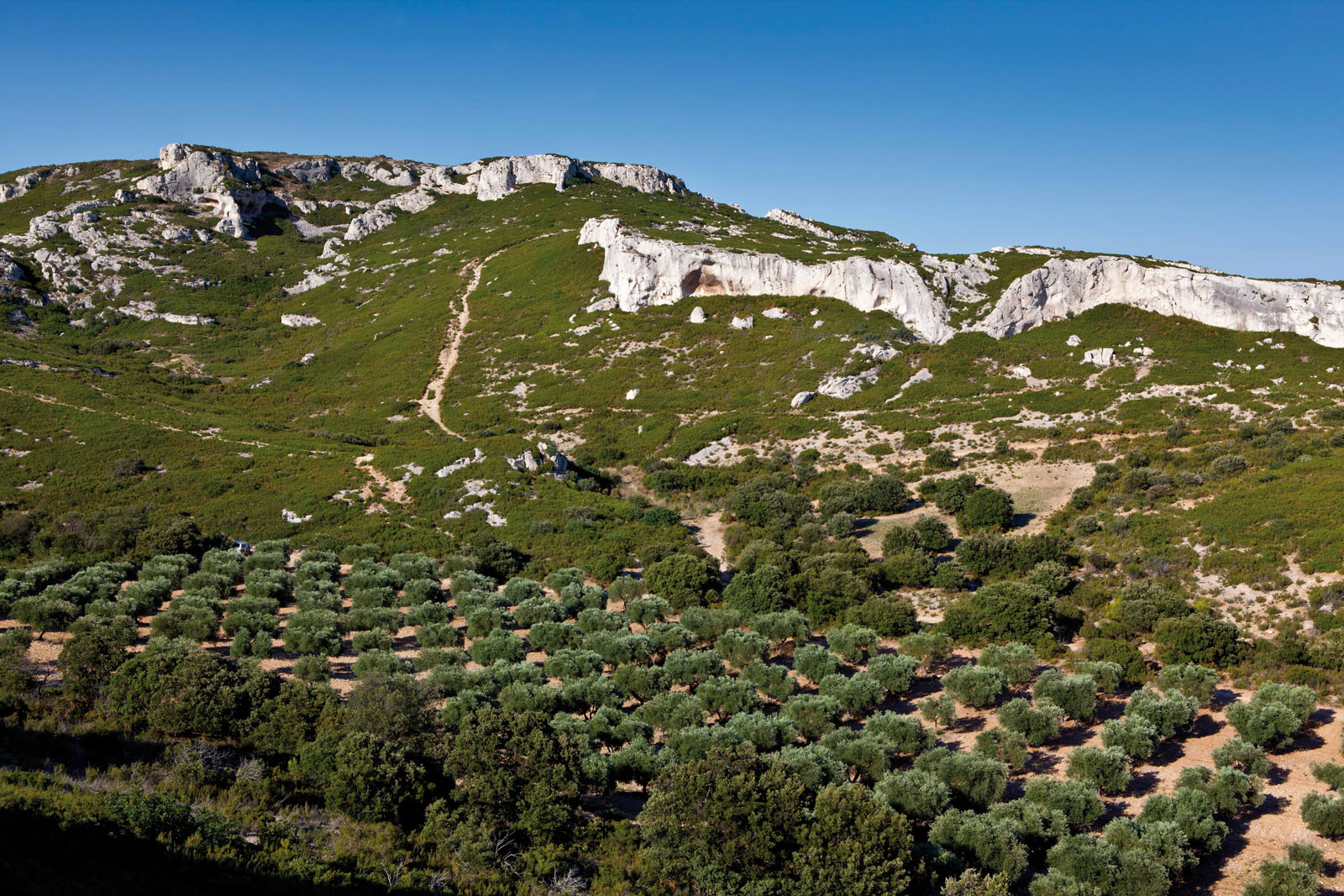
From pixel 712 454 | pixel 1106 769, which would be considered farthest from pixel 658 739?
pixel 712 454

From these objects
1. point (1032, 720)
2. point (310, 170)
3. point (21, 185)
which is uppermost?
point (310, 170)

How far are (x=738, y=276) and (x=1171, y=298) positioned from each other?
154ft

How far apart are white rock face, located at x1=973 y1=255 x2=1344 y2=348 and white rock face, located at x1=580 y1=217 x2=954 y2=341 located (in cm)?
997

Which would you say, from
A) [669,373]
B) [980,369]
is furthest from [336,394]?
[980,369]

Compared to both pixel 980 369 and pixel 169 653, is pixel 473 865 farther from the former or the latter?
pixel 980 369

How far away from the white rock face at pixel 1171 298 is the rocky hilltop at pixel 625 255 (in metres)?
0.13

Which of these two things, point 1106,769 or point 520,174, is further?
point 520,174

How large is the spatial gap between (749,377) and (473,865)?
64.2 metres

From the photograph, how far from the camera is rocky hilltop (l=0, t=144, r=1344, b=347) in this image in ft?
254

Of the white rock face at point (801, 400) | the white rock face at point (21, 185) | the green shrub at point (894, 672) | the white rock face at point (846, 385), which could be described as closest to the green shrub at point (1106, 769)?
the green shrub at point (894, 672)

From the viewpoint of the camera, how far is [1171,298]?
250 feet

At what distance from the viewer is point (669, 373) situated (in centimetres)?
8094

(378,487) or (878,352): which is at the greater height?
(878,352)

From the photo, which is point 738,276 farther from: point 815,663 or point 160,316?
point 160,316
